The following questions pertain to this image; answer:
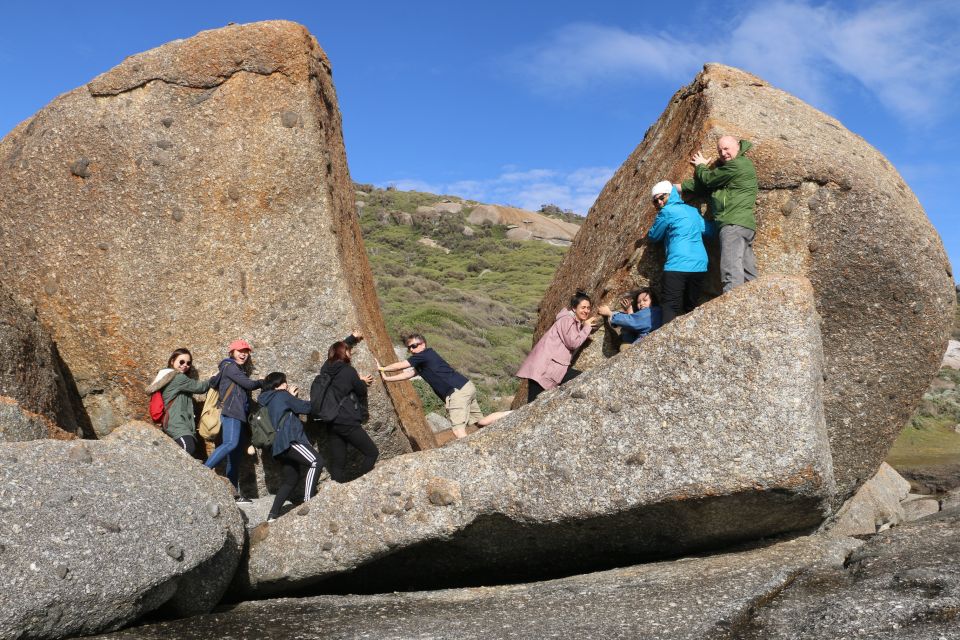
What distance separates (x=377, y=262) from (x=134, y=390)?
1170 inches

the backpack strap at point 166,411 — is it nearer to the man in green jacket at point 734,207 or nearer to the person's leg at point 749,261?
the man in green jacket at point 734,207

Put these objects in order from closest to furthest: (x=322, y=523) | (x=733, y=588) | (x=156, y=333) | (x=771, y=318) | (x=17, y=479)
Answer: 1. (x=17, y=479)
2. (x=733, y=588)
3. (x=771, y=318)
4. (x=322, y=523)
5. (x=156, y=333)

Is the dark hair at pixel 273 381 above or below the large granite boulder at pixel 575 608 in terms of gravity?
above

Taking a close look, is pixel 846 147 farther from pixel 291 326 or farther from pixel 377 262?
pixel 377 262

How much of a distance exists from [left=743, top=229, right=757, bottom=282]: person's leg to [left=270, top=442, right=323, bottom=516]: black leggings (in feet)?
12.1

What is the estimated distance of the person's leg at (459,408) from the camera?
7.80 m

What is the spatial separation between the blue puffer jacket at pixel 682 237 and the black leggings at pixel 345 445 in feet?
9.40

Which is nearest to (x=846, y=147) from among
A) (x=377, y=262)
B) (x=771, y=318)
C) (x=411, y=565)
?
(x=771, y=318)

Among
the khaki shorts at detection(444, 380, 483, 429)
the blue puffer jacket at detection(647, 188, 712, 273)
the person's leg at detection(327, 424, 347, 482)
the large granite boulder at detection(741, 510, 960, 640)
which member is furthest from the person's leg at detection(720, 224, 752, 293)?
the person's leg at detection(327, 424, 347, 482)

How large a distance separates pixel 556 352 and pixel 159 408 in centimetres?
341

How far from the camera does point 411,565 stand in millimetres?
6219

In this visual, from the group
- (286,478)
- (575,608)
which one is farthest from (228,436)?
(575,608)

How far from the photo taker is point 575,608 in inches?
189

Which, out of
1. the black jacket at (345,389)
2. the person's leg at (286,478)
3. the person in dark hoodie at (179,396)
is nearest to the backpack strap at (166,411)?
the person in dark hoodie at (179,396)
